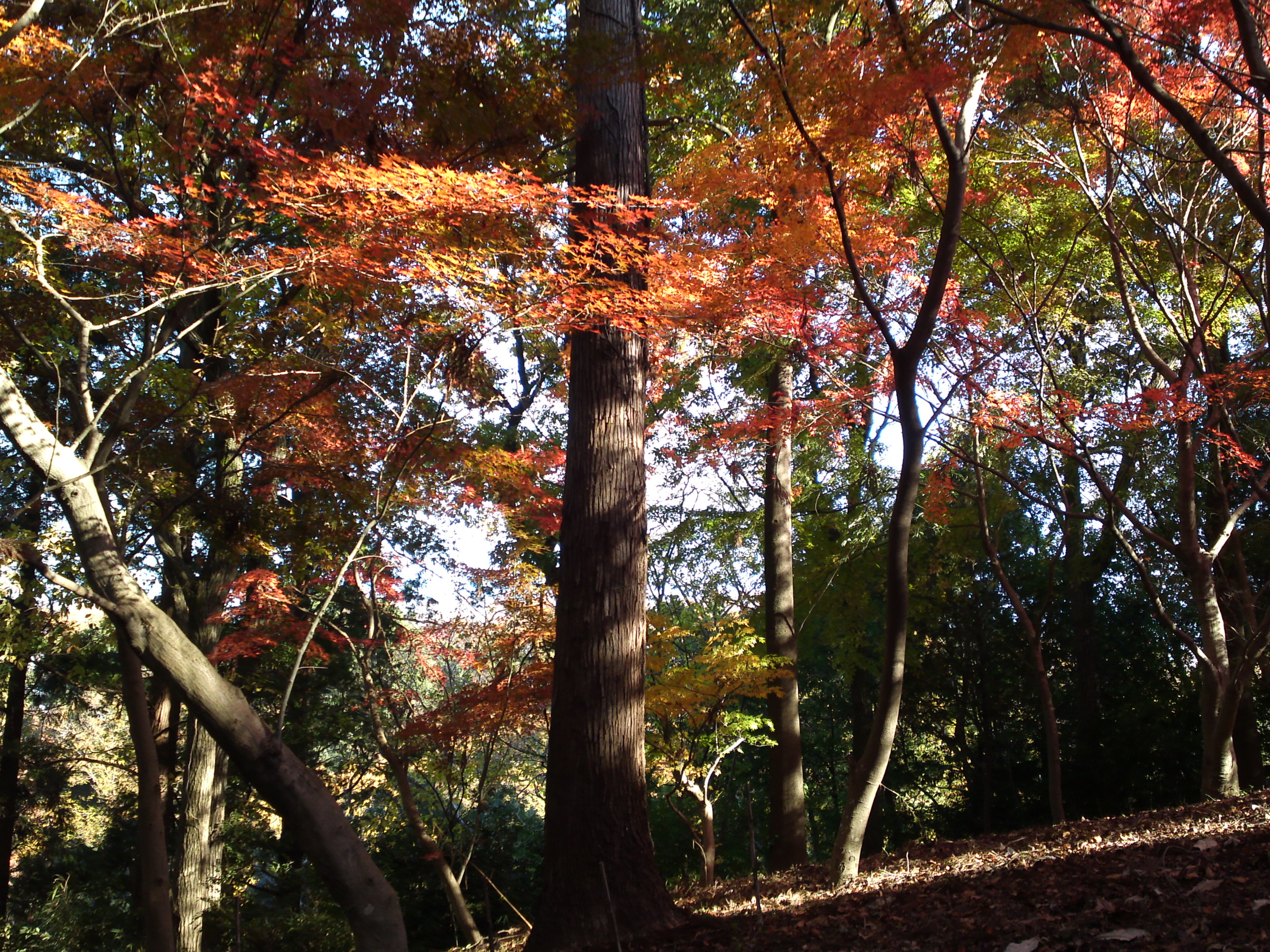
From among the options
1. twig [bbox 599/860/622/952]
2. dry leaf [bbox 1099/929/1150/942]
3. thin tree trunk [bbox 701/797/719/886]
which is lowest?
thin tree trunk [bbox 701/797/719/886]

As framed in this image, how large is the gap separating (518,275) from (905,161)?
9.97 feet

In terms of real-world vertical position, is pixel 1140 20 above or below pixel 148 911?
above

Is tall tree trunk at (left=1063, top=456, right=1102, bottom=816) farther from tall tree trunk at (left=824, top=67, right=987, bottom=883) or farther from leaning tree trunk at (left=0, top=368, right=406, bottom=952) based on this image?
leaning tree trunk at (left=0, top=368, right=406, bottom=952)

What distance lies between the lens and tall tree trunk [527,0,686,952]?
437 cm

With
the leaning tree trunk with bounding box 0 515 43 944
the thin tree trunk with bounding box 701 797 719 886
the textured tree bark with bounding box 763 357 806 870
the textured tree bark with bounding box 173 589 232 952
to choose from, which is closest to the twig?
the thin tree trunk with bounding box 701 797 719 886

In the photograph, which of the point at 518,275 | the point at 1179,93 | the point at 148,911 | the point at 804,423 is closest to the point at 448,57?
the point at 518,275

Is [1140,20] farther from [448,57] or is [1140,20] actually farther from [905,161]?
[448,57]

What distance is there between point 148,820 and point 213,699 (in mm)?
2469

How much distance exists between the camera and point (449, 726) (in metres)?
7.52

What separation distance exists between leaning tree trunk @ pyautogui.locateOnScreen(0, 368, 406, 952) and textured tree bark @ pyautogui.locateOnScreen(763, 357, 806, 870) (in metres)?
5.43

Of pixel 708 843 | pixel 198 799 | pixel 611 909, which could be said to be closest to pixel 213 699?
pixel 611 909

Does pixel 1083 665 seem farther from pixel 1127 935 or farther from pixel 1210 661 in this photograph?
pixel 1127 935

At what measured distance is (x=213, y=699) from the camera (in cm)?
397

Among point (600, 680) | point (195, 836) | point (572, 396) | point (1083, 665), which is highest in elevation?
point (572, 396)
